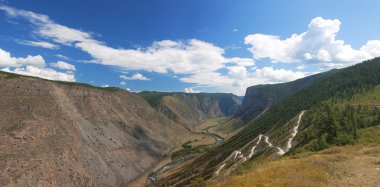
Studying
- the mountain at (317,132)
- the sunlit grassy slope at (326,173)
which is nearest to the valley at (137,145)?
the sunlit grassy slope at (326,173)

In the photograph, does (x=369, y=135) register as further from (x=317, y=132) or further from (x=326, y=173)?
(x=326, y=173)

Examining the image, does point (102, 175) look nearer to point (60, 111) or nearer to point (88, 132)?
point (88, 132)

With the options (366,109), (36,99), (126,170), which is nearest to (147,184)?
(126,170)

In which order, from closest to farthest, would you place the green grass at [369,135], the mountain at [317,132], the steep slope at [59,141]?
the green grass at [369,135]
the mountain at [317,132]
the steep slope at [59,141]

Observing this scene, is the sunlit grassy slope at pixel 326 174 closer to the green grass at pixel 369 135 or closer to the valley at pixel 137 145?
the valley at pixel 137 145

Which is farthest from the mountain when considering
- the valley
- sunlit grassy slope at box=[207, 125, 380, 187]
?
sunlit grassy slope at box=[207, 125, 380, 187]

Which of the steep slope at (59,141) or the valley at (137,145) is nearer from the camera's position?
the valley at (137,145)

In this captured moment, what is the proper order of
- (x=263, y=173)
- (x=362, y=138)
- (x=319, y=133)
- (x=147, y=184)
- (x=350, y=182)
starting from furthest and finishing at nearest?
1. (x=147, y=184)
2. (x=319, y=133)
3. (x=362, y=138)
4. (x=263, y=173)
5. (x=350, y=182)

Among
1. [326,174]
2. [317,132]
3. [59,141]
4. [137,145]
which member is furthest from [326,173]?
[137,145]

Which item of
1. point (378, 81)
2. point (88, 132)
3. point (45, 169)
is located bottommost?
point (45, 169)
